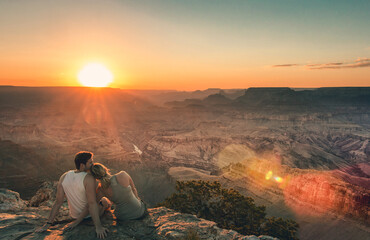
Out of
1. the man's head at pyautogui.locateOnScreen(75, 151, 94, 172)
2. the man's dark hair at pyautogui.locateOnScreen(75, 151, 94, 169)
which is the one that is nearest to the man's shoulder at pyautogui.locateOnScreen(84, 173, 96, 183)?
the man's head at pyautogui.locateOnScreen(75, 151, 94, 172)

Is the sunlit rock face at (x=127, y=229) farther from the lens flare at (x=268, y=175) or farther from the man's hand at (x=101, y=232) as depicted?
the lens flare at (x=268, y=175)

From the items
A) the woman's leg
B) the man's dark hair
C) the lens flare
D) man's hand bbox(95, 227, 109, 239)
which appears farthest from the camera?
the lens flare

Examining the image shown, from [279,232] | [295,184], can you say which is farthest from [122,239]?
[295,184]

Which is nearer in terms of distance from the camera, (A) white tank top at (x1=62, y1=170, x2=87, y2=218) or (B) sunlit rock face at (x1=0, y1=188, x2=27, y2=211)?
(A) white tank top at (x1=62, y1=170, x2=87, y2=218)

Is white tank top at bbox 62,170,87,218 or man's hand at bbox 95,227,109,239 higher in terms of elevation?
white tank top at bbox 62,170,87,218

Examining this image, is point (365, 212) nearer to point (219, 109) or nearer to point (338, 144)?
point (338, 144)

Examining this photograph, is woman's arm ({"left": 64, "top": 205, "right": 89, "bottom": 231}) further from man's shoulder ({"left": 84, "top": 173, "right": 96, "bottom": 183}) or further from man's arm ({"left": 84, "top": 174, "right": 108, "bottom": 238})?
man's shoulder ({"left": 84, "top": 173, "right": 96, "bottom": 183})

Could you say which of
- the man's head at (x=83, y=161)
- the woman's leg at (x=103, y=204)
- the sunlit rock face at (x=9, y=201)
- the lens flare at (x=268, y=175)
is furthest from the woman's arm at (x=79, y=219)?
the lens flare at (x=268, y=175)

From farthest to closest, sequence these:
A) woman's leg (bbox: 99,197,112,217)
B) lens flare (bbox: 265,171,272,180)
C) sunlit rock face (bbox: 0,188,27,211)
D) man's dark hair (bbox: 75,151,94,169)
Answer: lens flare (bbox: 265,171,272,180) → sunlit rock face (bbox: 0,188,27,211) → woman's leg (bbox: 99,197,112,217) → man's dark hair (bbox: 75,151,94,169)
